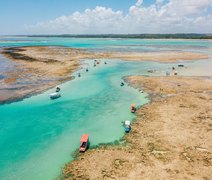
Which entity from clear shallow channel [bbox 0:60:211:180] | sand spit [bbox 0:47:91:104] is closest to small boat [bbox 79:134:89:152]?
clear shallow channel [bbox 0:60:211:180]

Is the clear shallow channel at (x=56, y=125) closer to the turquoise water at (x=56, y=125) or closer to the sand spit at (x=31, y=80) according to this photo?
the turquoise water at (x=56, y=125)

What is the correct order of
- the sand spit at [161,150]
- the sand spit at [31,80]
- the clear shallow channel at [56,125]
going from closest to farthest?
the sand spit at [161,150] → the clear shallow channel at [56,125] → the sand spit at [31,80]

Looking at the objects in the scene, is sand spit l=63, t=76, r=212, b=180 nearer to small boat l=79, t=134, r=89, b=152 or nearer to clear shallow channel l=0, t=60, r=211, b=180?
small boat l=79, t=134, r=89, b=152

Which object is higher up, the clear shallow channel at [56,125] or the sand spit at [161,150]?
the sand spit at [161,150]

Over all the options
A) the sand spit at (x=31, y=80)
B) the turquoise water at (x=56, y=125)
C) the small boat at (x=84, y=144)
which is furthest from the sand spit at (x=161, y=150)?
the sand spit at (x=31, y=80)

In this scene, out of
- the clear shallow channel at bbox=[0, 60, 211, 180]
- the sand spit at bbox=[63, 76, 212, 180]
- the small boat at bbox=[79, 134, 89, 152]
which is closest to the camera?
the sand spit at bbox=[63, 76, 212, 180]

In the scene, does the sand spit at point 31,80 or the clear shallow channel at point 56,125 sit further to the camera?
the sand spit at point 31,80

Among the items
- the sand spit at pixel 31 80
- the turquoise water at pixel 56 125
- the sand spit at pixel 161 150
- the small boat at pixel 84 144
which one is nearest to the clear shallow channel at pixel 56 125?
the turquoise water at pixel 56 125

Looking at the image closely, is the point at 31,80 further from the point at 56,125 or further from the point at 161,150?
the point at 161,150

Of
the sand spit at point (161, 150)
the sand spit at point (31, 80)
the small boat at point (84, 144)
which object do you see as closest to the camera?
the sand spit at point (161, 150)

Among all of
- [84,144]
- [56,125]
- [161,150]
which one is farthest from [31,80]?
[161,150]
